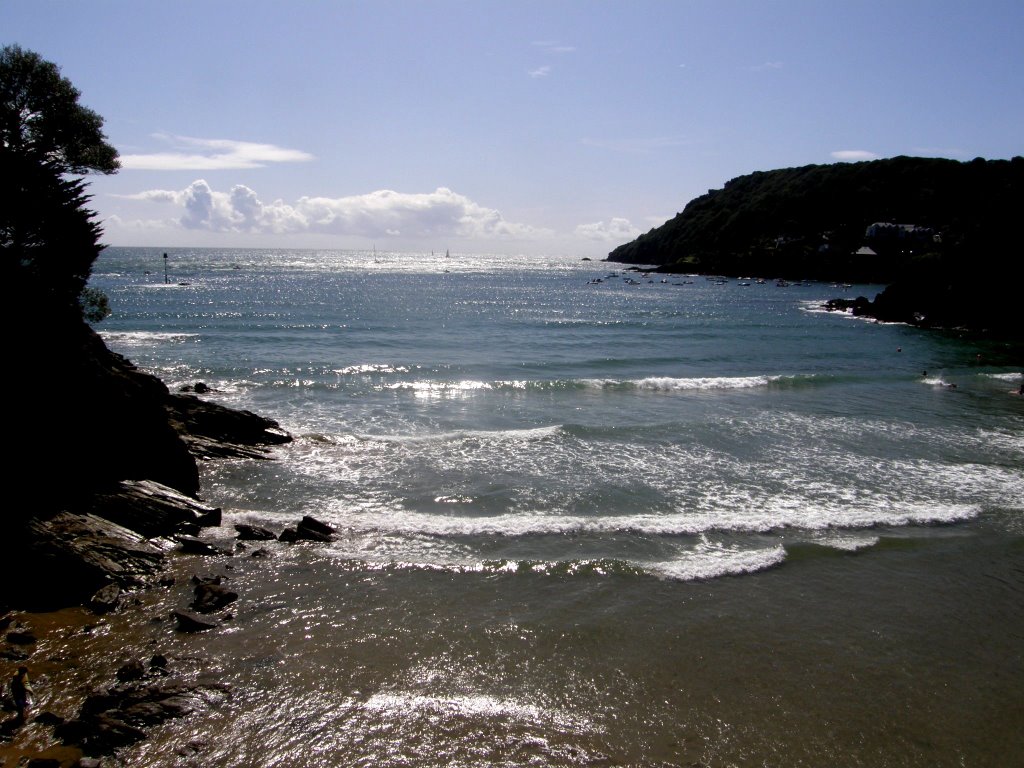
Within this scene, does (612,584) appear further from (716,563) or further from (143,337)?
(143,337)

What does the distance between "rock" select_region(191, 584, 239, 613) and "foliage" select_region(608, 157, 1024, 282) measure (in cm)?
13111

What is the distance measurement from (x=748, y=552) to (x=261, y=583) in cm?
905

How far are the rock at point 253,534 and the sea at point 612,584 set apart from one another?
0.33m

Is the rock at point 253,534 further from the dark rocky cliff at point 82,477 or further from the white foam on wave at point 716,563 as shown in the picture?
the white foam on wave at point 716,563

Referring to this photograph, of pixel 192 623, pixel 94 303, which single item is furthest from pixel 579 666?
pixel 94 303

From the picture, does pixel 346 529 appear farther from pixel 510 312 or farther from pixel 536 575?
pixel 510 312

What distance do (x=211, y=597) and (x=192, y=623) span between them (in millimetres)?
714

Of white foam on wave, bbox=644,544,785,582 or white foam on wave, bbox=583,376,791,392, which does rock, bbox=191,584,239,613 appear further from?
white foam on wave, bbox=583,376,791,392

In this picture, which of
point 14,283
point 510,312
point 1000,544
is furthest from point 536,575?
point 510,312

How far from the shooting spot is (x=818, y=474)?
1800 cm

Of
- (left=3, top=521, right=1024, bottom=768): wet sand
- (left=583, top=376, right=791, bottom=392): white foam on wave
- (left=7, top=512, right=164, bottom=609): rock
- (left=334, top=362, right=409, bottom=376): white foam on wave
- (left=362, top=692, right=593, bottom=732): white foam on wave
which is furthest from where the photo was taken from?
(left=334, top=362, right=409, bottom=376): white foam on wave

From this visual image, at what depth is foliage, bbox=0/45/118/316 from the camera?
14.4 meters

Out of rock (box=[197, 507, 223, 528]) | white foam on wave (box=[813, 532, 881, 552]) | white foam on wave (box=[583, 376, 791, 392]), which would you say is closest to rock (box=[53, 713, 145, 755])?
rock (box=[197, 507, 223, 528])

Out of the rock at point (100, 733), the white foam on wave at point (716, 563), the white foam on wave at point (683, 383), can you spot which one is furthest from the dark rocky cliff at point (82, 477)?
the white foam on wave at point (683, 383)
